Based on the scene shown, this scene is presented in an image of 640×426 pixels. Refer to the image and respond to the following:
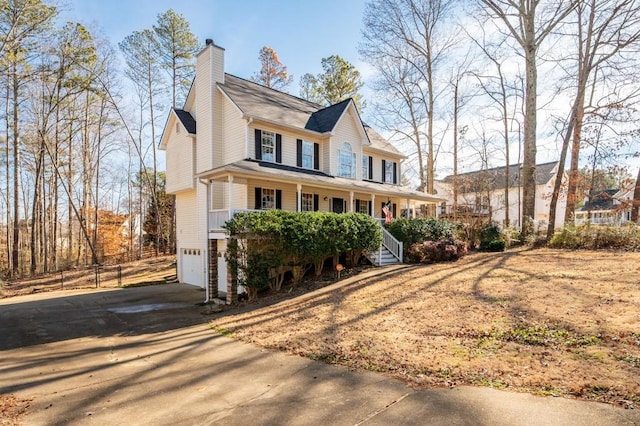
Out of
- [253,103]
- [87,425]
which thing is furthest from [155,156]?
[87,425]

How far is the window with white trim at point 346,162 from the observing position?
19.4 meters

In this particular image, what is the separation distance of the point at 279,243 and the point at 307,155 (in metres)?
7.22

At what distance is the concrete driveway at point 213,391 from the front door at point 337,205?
1116 cm

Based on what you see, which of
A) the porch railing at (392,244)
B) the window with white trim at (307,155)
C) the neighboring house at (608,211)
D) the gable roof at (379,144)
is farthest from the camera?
the gable roof at (379,144)

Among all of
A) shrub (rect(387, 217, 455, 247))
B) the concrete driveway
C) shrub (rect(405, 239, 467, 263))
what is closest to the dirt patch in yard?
the concrete driveway

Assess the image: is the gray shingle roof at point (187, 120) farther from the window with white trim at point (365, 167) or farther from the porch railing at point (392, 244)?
the porch railing at point (392, 244)

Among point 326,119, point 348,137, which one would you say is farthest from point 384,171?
point 326,119

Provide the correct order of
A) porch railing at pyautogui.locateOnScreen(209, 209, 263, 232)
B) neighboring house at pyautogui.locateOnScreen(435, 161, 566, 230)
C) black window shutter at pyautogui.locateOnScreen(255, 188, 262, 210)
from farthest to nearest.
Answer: neighboring house at pyautogui.locateOnScreen(435, 161, 566, 230) < black window shutter at pyautogui.locateOnScreen(255, 188, 262, 210) < porch railing at pyautogui.locateOnScreen(209, 209, 263, 232)

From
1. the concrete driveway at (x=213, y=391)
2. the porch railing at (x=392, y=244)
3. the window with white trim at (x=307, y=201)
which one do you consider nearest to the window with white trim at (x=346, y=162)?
the window with white trim at (x=307, y=201)

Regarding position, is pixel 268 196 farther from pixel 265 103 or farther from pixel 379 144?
pixel 379 144

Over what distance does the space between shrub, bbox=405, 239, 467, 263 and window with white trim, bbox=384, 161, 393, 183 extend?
7454 mm

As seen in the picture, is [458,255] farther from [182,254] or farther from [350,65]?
[350,65]

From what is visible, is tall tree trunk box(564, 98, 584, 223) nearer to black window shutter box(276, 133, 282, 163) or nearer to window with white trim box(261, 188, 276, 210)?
black window shutter box(276, 133, 282, 163)

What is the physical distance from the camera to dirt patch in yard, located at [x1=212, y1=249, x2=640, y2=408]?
4836 millimetres
